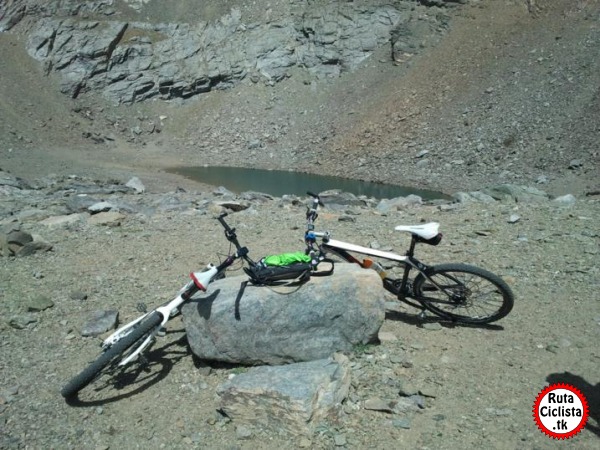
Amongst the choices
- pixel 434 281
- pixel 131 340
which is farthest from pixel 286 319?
pixel 434 281

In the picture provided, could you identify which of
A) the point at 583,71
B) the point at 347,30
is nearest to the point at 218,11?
the point at 347,30

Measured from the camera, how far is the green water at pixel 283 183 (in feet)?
84.1

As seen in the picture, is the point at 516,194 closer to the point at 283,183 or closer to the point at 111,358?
the point at 111,358

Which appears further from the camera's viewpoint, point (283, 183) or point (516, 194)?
point (283, 183)

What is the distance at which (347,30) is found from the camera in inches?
1682

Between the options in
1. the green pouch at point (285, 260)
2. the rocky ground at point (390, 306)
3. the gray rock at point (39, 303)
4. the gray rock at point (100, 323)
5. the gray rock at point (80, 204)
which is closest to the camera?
the rocky ground at point (390, 306)

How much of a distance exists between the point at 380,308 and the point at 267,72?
41102 mm

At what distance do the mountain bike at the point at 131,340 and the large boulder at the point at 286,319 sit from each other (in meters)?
0.21

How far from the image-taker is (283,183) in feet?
94.6

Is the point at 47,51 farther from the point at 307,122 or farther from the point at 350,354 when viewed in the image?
the point at 350,354

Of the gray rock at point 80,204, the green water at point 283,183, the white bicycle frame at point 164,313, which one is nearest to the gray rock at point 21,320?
the white bicycle frame at point 164,313

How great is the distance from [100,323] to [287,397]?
9.26 ft

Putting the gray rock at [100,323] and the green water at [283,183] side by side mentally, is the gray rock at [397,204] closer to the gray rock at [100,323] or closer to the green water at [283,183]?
the gray rock at [100,323]

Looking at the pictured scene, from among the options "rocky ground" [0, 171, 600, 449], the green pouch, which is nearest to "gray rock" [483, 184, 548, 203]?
"rocky ground" [0, 171, 600, 449]
